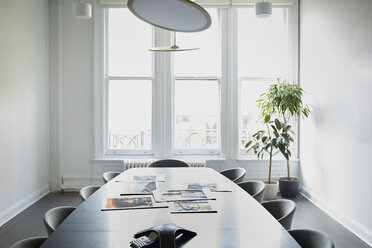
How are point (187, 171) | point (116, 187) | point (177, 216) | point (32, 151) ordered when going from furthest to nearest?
point (32, 151) → point (187, 171) → point (116, 187) → point (177, 216)

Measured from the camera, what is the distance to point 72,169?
659 centimetres

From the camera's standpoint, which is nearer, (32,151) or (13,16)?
(13,16)

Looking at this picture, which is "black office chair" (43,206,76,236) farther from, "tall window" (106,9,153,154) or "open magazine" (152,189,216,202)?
"tall window" (106,9,153,154)

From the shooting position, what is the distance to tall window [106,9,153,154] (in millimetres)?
6652

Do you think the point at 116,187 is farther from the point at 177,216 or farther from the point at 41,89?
the point at 41,89

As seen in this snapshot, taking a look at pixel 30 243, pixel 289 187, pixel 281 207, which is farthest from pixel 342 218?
pixel 30 243

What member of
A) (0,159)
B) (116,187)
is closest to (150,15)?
(116,187)

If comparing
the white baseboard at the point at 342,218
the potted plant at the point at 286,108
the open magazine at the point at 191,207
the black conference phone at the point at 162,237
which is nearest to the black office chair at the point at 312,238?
the open magazine at the point at 191,207

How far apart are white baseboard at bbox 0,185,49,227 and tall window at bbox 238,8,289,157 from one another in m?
3.43

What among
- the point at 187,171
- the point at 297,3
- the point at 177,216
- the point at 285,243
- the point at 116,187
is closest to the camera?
the point at 285,243

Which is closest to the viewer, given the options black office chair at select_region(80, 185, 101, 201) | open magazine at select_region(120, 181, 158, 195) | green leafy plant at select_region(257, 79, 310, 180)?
open magazine at select_region(120, 181, 158, 195)

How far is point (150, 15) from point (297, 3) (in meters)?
4.62

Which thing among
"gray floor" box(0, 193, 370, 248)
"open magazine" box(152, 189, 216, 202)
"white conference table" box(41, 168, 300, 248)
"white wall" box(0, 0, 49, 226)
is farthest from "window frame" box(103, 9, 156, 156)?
"white conference table" box(41, 168, 300, 248)

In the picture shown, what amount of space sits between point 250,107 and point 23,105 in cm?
368
